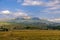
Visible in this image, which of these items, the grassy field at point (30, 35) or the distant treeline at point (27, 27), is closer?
the grassy field at point (30, 35)

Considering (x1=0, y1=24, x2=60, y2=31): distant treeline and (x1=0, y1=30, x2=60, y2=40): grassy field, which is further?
(x1=0, y1=24, x2=60, y2=31): distant treeline

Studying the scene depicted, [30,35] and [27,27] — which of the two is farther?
[27,27]

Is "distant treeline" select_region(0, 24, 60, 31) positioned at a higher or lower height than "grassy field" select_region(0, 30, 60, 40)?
higher

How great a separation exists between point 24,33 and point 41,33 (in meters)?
1.24

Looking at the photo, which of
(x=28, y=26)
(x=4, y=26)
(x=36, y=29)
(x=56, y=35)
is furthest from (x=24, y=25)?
(x=56, y=35)

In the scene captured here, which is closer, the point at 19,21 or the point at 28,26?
the point at 28,26

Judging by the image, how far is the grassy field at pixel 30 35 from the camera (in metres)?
6.91

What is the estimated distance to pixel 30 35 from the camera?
23.6 feet

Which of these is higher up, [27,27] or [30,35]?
[27,27]

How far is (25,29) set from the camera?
7406mm

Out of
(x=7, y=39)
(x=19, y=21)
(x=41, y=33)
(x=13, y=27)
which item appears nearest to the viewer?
(x=7, y=39)

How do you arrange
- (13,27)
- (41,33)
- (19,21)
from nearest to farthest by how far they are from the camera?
(13,27), (41,33), (19,21)

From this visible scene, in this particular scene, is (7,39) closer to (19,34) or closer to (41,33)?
(19,34)

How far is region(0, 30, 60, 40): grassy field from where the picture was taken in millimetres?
6914
